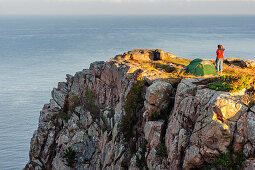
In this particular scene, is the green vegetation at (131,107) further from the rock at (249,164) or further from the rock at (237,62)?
the rock at (237,62)

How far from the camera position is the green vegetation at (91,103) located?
1268 inches

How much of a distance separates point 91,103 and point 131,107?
26.5ft

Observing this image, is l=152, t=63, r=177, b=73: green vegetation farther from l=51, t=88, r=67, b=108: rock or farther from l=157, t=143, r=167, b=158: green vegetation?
l=51, t=88, r=67, b=108: rock

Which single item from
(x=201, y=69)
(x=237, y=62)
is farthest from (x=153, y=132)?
(x=237, y=62)

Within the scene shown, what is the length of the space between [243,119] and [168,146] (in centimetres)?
531

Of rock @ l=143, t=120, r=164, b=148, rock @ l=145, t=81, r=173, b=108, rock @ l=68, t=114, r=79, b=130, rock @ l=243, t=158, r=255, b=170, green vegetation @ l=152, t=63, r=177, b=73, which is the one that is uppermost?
green vegetation @ l=152, t=63, r=177, b=73

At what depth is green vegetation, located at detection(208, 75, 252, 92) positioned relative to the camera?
19.6 metres

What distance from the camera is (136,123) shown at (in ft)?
85.0

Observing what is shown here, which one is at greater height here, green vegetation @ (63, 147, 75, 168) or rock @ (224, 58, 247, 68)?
rock @ (224, 58, 247, 68)

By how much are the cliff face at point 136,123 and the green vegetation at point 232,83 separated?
609 millimetres

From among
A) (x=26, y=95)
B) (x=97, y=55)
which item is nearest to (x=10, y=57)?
(x=97, y=55)

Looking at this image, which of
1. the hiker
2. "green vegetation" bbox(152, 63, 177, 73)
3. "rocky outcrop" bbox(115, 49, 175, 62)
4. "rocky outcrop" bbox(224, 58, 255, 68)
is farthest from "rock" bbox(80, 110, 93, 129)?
"rocky outcrop" bbox(224, 58, 255, 68)

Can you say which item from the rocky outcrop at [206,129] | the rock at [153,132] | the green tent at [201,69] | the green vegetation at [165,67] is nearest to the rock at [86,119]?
the green vegetation at [165,67]

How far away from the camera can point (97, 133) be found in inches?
1198
